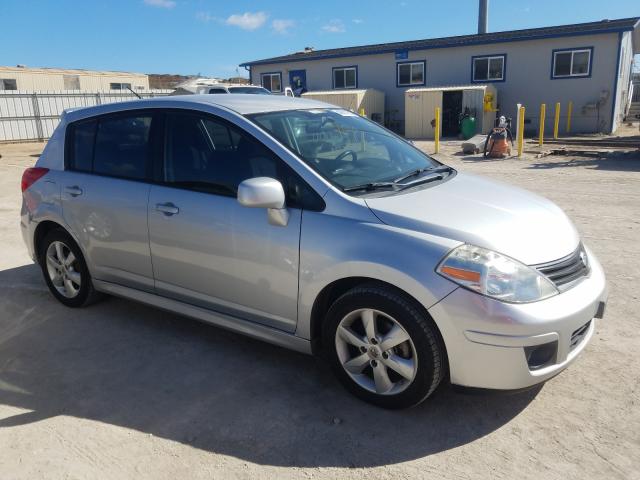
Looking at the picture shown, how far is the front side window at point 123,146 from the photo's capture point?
152 inches

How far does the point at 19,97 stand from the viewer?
22.8m

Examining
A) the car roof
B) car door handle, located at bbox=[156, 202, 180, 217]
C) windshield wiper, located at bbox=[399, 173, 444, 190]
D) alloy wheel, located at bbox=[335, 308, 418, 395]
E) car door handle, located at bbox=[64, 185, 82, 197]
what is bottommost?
alloy wheel, located at bbox=[335, 308, 418, 395]

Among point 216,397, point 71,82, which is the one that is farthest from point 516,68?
point 71,82

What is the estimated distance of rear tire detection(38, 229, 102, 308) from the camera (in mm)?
4371

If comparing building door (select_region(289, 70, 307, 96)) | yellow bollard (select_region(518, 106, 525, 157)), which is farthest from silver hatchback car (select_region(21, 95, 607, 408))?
building door (select_region(289, 70, 307, 96))

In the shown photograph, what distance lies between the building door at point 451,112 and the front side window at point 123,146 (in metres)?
20.8

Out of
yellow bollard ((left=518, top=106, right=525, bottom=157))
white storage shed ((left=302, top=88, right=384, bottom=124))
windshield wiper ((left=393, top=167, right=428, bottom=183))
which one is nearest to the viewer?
windshield wiper ((left=393, top=167, right=428, bottom=183))

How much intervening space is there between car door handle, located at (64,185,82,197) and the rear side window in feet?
0.51

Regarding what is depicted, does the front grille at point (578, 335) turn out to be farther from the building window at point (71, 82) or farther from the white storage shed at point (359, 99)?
the building window at point (71, 82)

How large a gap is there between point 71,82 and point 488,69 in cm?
2891

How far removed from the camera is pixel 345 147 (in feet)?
11.7

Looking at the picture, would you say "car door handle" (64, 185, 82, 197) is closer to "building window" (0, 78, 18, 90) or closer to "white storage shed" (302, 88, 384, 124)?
→ "white storage shed" (302, 88, 384, 124)

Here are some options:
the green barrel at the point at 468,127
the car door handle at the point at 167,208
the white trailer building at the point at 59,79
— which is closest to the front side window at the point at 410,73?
the green barrel at the point at 468,127

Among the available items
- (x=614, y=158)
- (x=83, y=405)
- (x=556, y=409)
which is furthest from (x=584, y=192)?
(x=83, y=405)
